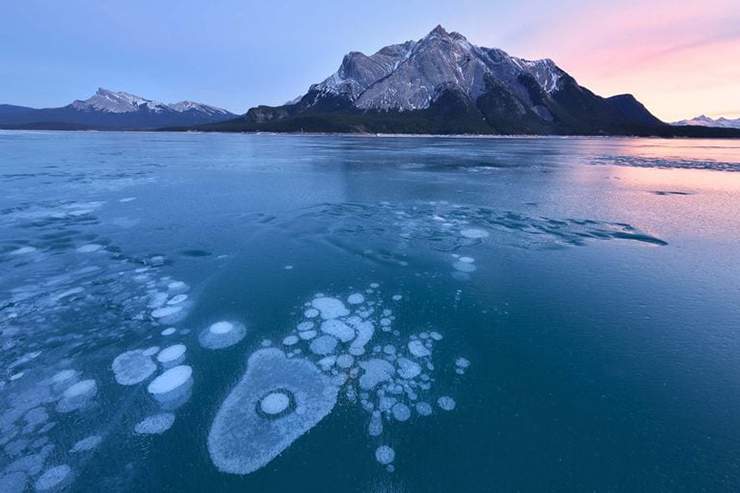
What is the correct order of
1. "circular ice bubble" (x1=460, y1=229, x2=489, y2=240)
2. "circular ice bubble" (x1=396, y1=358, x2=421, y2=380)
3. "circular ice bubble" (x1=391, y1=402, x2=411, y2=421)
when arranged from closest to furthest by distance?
"circular ice bubble" (x1=391, y1=402, x2=411, y2=421) < "circular ice bubble" (x1=396, y1=358, x2=421, y2=380) < "circular ice bubble" (x1=460, y1=229, x2=489, y2=240)

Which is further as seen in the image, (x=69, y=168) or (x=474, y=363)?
(x=69, y=168)

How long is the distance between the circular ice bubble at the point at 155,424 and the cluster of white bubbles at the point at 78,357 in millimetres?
13

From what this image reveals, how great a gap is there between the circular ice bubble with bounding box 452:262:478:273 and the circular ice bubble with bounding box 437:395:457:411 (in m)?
4.58

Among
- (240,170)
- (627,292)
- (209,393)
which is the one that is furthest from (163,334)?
(240,170)

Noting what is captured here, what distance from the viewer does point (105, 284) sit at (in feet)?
25.4

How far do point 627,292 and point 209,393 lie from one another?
8.74 m

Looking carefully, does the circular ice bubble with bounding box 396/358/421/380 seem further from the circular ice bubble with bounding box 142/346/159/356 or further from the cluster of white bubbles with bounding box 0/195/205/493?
the circular ice bubble with bounding box 142/346/159/356

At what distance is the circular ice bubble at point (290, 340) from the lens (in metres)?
5.89

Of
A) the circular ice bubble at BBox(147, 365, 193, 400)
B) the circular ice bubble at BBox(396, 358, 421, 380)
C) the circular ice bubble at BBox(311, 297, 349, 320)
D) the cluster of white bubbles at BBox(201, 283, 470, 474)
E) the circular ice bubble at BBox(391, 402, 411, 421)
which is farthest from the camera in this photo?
the circular ice bubble at BBox(311, 297, 349, 320)

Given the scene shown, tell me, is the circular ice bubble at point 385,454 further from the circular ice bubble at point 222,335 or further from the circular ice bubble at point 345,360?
the circular ice bubble at point 222,335

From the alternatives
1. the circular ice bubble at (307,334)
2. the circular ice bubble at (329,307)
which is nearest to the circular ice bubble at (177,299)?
the circular ice bubble at (329,307)

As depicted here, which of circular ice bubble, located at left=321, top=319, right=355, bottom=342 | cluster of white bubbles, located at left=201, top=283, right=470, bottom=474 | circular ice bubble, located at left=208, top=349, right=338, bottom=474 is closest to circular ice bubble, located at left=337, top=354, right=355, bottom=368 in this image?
cluster of white bubbles, located at left=201, top=283, right=470, bottom=474

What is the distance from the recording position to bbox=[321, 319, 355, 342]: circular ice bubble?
19.9 feet

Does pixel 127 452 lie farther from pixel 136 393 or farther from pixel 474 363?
pixel 474 363
